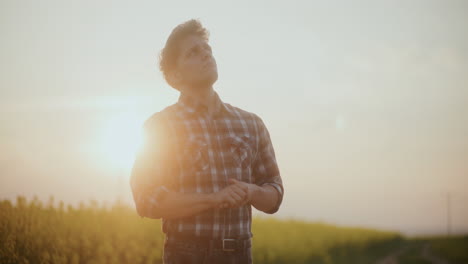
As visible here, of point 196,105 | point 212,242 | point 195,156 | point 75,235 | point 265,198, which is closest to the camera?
point 212,242

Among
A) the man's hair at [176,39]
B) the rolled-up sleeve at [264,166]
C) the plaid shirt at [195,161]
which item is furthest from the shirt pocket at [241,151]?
the man's hair at [176,39]

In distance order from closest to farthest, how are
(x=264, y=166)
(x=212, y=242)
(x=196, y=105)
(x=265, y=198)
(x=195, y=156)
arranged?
1. (x=212, y=242)
2. (x=195, y=156)
3. (x=265, y=198)
4. (x=196, y=105)
5. (x=264, y=166)

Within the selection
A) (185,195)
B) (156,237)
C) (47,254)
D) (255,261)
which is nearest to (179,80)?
(185,195)

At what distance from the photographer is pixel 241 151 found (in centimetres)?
339

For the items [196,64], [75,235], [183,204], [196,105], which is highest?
[196,64]

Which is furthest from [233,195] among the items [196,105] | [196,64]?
[196,64]

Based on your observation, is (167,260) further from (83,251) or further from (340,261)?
(340,261)

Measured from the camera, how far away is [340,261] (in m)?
17.0

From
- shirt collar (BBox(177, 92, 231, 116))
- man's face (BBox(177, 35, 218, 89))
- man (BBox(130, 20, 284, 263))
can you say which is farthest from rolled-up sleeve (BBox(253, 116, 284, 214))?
man's face (BBox(177, 35, 218, 89))

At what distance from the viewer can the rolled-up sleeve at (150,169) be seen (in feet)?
10.3

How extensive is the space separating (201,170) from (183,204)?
29 centimetres

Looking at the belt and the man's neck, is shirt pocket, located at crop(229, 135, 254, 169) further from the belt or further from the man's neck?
the belt

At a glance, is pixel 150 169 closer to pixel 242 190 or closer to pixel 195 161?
pixel 195 161

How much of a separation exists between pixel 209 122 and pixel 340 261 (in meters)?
15.0
